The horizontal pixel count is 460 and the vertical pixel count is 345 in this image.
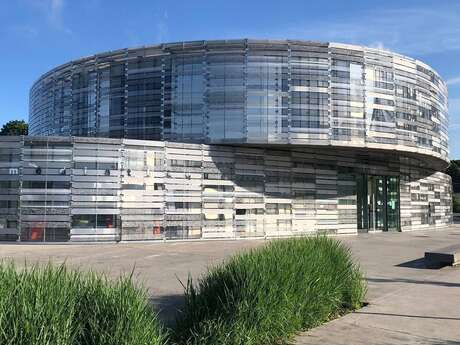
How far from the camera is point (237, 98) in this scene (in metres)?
25.7

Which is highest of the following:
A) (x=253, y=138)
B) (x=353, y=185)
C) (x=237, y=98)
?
(x=237, y=98)

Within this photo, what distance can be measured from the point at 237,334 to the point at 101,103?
23731 millimetres

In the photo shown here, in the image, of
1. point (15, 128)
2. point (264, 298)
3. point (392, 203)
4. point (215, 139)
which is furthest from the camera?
point (15, 128)

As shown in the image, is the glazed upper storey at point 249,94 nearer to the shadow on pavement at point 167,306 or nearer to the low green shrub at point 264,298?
the shadow on pavement at point 167,306

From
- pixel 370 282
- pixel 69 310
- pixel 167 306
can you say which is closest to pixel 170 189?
pixel 370 282

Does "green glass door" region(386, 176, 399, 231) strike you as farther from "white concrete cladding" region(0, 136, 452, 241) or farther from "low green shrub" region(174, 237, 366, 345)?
"low green shrub" region(174, 237, 366, 345)

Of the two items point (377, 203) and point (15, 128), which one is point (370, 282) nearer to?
point (377, 203)

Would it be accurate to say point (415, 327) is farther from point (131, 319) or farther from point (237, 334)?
point (131, 319)

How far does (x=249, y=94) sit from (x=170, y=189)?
246 inches

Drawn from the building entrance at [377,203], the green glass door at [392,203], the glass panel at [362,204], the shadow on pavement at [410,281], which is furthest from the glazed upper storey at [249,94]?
the shadow on pavement at [410,281]

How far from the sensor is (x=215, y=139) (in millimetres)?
25375

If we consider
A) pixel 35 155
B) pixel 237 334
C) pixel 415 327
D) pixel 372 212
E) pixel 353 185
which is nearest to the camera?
pixel 237 334

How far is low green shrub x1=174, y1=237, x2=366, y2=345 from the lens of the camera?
597 centimetres

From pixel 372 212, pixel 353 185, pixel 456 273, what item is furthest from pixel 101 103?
pixel 456 273
